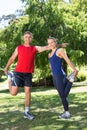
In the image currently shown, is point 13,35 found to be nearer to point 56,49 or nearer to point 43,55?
point 43,55

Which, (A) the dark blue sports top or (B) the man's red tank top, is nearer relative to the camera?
(A) the dark blue sports top

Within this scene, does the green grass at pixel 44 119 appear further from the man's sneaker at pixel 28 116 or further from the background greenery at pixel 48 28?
the background greenery at pixel 48 28

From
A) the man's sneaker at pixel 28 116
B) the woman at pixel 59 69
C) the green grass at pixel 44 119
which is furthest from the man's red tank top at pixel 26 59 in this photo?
the green grass at pixel 44 119

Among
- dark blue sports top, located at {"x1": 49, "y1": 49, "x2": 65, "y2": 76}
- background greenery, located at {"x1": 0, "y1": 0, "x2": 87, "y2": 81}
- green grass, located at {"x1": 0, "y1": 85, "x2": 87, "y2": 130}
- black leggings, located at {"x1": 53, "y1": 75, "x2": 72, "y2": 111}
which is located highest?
dark blue sports top, located at {"x1": 49, "y1": 49, "x2": 65, "y2": 76}

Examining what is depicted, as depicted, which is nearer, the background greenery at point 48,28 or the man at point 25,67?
the man at point 25,67

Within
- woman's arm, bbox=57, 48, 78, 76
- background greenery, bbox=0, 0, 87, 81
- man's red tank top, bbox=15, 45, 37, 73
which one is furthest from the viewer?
background greenery, bbox=0, 0, 87, 81

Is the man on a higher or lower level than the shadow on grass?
higher

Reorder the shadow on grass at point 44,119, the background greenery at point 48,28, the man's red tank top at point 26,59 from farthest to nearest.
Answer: the background greenery at point 48,28 < the man's red tank top at point 26,59 < the shadow on grass at point 44,119

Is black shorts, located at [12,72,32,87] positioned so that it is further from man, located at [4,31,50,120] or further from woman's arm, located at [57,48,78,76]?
woman's arm, located at [57,48,78,76]

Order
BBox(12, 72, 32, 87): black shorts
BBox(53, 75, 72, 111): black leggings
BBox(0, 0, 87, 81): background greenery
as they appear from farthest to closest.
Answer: BBox(0, 0, 87, 81): background greenery < BBox(12, 72, 32, 87): black shorts < BBox(53, 75, 72, 111): black leggings

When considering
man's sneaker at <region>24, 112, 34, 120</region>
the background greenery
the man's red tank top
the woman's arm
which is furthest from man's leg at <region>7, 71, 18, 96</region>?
the background greenery

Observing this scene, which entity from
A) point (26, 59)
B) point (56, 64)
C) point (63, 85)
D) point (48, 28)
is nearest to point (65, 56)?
point (56, 64)

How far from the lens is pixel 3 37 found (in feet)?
101

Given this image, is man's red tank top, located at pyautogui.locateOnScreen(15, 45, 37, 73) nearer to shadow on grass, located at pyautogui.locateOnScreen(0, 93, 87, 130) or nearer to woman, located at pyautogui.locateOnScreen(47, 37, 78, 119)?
woman, located at pyautogui.locateOnScreen(47, 37, 78, 119)
